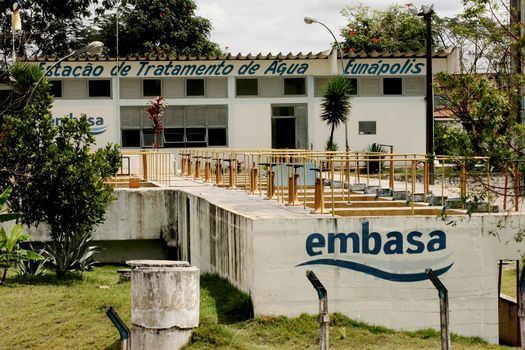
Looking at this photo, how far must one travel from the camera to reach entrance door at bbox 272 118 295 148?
48.4m

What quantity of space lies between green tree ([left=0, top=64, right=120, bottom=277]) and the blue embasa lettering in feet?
23.3

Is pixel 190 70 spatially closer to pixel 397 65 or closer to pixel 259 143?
pixel 259 143

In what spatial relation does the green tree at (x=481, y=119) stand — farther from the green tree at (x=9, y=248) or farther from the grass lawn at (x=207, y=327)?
the green tree at (x=9, y=248)

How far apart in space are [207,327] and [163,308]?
81 cm

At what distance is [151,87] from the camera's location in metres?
47.9

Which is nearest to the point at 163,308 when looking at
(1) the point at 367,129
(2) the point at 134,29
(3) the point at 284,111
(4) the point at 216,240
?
(4) the point at 216,240

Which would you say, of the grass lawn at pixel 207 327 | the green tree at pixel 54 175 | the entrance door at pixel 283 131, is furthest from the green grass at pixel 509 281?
the entrance door at pixel 283 131

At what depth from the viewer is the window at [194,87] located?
48.1 metres

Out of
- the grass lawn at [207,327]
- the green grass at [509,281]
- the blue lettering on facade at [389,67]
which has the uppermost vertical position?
the blue lettering on facade at [389,67]

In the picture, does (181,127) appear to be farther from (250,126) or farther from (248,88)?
(248,88)

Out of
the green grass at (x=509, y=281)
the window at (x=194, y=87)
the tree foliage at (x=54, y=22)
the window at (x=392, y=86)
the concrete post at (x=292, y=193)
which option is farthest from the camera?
the tree foliage at (x=54, y=22)

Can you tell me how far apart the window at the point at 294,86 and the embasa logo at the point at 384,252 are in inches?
1240

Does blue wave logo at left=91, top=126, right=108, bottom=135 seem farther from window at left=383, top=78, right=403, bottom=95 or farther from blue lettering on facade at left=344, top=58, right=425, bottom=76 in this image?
window at left=383, top=78, right=403, bottom=95

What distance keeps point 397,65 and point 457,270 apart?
104 ft
